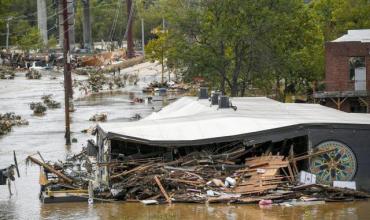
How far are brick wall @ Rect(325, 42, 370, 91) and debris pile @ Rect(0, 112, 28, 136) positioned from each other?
1759 cm

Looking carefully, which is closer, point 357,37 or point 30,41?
point 357,37

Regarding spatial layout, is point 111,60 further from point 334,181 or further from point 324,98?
point 334,181

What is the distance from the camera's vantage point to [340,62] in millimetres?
40375

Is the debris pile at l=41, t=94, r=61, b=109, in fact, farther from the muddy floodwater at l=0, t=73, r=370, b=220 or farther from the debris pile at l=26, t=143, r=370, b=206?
the debris pile at l=26, t=143, r=370, b=206

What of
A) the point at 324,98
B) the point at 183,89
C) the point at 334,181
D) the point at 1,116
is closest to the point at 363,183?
the point at 334,181

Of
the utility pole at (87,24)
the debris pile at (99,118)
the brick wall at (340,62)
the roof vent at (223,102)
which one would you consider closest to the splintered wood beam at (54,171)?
the roof vent at (223,102)

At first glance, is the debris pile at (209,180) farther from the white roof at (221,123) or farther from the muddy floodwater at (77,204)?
the white roof at (221,123)

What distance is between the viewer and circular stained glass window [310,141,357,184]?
2439 centimetres

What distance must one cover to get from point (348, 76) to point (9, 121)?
2040cm

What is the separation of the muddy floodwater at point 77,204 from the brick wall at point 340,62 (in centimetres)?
1266

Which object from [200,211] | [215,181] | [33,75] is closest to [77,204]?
[200,211]

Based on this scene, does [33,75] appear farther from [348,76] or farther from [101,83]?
[348,76]

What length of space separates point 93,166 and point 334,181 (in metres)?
7.66

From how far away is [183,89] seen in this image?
227 feet
